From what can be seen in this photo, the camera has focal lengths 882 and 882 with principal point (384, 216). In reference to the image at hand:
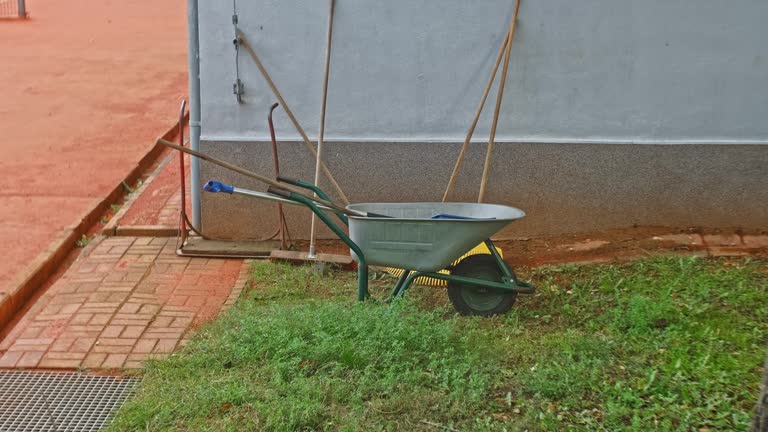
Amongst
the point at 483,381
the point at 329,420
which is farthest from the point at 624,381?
the point at 329,420

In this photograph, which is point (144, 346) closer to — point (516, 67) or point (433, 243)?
point (433, 243)

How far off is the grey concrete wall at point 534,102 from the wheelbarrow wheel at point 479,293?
153 centimetres

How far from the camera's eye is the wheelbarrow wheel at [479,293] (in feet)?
19.1

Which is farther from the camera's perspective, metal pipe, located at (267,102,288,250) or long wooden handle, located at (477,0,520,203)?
metal pipe, located at (267,102,288,250)

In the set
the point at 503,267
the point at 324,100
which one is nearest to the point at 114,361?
the point at 503,267

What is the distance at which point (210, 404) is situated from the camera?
4559 millimetres

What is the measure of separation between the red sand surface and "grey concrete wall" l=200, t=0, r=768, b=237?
6.73 feet

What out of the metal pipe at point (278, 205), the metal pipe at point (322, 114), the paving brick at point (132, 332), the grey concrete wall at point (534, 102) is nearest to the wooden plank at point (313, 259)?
the metal pipe at point (322, 114)

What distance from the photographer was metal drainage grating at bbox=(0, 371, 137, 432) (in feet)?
15.5

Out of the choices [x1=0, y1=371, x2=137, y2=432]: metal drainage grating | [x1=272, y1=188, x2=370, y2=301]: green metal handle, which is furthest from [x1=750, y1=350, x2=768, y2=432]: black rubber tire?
[x1=0, y1=371, x2=137, y2=432]: metal drainage grating

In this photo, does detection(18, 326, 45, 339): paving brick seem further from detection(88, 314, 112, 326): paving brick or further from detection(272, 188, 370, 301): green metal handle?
detection(272, 188, 370, 301): green metal handle

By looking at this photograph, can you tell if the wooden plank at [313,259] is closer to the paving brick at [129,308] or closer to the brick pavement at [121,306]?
the brick pavement at [121,306]

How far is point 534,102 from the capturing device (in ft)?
23.4

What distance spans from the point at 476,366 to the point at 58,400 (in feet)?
7.81
